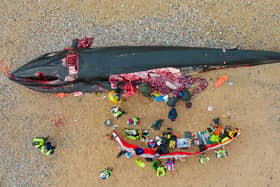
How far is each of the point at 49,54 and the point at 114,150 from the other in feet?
8.07

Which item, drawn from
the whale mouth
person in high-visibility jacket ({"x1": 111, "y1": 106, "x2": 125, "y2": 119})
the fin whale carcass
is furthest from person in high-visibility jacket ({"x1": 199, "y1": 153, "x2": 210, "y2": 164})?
the whale mouth

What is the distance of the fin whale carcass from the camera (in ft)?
17.0

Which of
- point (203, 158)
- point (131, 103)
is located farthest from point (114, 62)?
point (203, 158)

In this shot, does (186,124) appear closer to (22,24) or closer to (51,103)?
(51,103)

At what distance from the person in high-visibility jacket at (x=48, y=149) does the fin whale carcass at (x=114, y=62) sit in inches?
51.2

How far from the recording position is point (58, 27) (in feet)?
19.4

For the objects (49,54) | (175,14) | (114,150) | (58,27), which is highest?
(175,14)

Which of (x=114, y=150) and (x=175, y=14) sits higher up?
(x=175, y=14)

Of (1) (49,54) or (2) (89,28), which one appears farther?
(2) (89,28)

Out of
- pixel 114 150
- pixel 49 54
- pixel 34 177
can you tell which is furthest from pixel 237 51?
pixel 34 177

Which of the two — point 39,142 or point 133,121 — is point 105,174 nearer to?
point 133,121

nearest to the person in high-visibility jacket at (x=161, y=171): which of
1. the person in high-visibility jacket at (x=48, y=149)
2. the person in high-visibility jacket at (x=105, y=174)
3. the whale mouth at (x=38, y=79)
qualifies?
the person in high-visibility jacket at (x=105, y=174)

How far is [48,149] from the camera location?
5672 millimetres

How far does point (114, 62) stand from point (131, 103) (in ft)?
3.38
